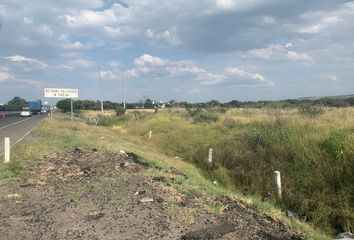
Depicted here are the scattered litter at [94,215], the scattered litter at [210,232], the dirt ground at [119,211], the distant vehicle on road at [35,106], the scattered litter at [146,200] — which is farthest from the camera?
the distant vehicle on road at [35,106]

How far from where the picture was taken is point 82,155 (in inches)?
A: 650

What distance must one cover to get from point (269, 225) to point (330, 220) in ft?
12.4

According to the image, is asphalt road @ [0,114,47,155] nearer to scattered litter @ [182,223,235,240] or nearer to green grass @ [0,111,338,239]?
green grass @ [0,111,338,239]

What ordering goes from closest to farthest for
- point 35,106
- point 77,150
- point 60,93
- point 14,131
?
point 77,150, point 14,131, point 60,93, point 35,106

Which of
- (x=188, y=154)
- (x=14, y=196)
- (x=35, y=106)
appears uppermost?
(x=14, y=196)

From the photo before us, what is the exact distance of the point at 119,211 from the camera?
27.3 ft

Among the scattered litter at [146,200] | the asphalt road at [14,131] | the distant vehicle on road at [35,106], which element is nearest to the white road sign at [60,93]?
the asphalt road at [14,131]

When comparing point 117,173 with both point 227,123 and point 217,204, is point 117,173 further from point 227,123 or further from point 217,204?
point 227,123

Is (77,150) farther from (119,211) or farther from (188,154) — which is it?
(119,211)

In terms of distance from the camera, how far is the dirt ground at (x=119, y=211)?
284 inches

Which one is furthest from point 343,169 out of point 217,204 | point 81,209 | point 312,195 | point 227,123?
point 227,123

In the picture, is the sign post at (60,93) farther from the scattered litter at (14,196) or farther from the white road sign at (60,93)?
the scattered litter at (14,196)

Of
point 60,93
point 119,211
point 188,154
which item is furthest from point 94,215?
point 60,93

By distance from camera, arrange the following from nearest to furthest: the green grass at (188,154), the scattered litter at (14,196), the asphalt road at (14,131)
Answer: the scattered litter at (14,196) → the green grass at (188,154) → the asphalt road at (14,131)
